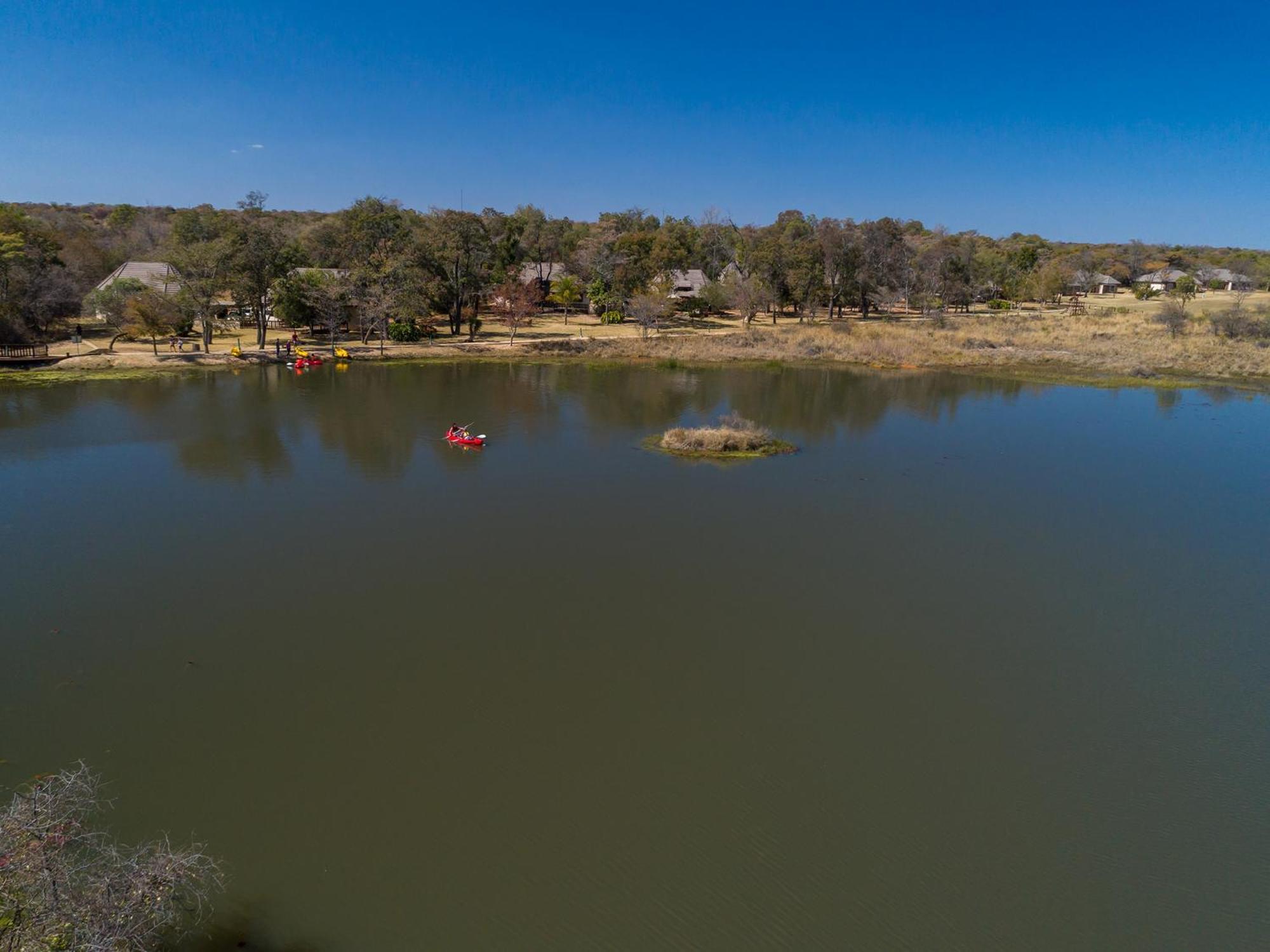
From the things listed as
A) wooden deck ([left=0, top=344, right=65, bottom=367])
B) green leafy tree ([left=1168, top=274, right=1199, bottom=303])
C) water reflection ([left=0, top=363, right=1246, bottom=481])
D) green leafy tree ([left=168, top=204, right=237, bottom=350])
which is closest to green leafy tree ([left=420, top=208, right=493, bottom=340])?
water reflection ([left=0, top=363, right=1246, bottom=481])

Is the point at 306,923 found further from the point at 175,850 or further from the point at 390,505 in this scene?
the point at 390,505

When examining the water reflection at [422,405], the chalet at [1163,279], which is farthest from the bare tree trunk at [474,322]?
the chalet at [1163,279]

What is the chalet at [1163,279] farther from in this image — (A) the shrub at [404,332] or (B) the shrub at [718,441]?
(A) the shrub at [404,332]

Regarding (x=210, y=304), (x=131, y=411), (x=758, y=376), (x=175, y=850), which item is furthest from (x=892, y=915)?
(x=210, y=304)

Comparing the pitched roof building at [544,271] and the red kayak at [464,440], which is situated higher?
the pitched roof building at [544,271]

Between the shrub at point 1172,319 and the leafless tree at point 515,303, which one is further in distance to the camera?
the shrub at point 1172,319

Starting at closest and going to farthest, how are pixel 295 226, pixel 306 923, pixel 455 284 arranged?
pixel 306 923, pixel 455 284, pixel 295 226
